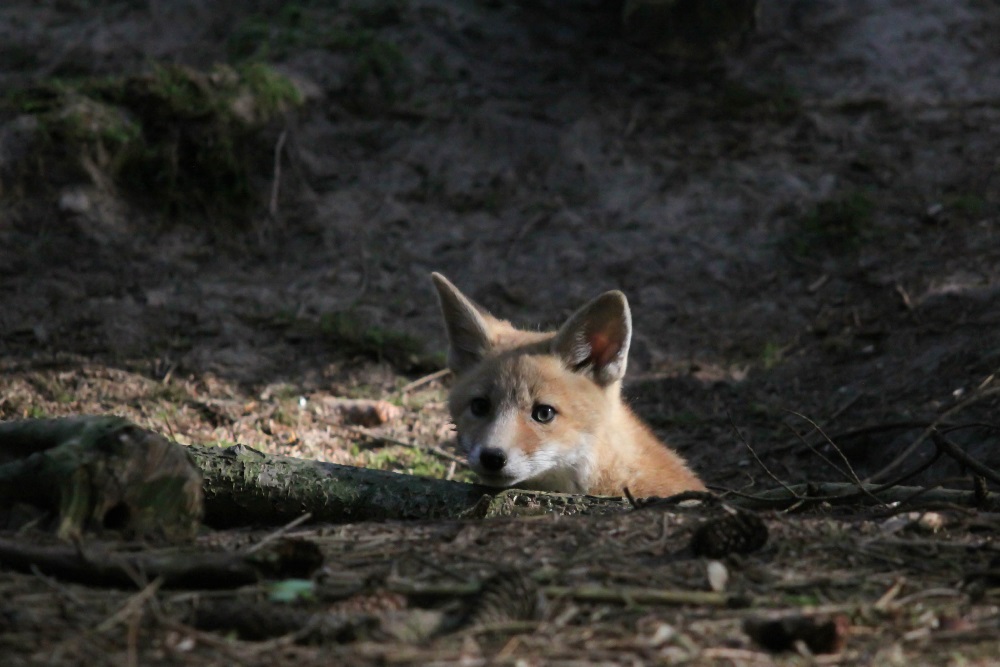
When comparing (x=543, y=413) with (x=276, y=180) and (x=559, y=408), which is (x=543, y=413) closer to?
(x=559, y=408)

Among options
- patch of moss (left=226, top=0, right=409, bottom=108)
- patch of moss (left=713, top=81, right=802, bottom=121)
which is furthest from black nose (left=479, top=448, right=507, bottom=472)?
patch of moss (left=713, top=81, right=802, bottom=121)

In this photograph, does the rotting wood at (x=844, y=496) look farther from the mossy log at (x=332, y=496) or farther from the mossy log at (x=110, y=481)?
the mossy log at (x=110, y=481)

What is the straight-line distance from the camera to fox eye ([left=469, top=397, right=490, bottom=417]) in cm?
524

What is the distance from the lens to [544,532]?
3637 millimetres

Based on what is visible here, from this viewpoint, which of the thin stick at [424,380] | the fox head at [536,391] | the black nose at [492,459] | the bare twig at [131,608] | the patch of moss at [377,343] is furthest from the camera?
the patch of moss at [377,343]

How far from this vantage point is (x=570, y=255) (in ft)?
28.5

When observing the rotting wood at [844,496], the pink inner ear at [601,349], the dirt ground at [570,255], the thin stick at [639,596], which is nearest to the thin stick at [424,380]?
the dirt ground at [570,255]

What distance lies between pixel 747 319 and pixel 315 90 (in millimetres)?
4502

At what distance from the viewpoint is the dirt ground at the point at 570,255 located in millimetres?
Result: 3740

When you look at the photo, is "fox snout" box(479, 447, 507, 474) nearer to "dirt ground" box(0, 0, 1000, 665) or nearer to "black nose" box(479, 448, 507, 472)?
"black nose" box(479, 448, 507, 472)

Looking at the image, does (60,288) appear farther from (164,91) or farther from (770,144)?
(770,144)

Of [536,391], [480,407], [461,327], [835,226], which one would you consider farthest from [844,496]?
[835,226]

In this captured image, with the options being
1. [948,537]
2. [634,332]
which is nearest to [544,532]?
[948,537]

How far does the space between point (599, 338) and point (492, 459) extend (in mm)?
1102
